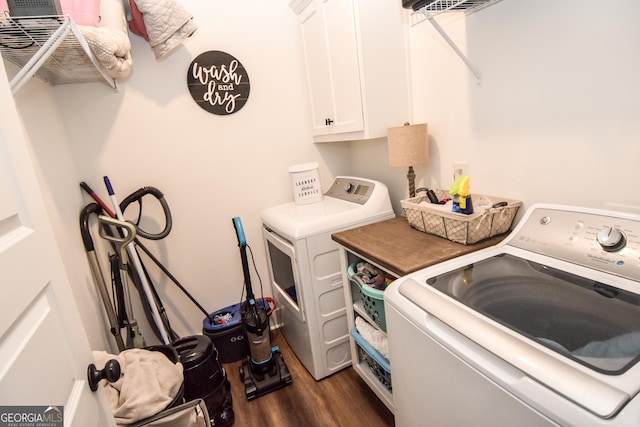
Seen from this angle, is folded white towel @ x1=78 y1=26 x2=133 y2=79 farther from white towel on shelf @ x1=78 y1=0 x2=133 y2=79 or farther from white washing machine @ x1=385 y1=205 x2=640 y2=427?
white washing machine @ x1=385 y1=205 x2=640 y2=427

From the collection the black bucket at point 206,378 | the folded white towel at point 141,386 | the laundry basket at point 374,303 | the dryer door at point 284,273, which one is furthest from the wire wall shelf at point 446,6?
the black bucket at point 206,378

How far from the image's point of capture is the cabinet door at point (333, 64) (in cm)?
167

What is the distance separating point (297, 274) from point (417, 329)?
940mm

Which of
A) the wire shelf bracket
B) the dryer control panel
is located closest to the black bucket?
the dryer control panel

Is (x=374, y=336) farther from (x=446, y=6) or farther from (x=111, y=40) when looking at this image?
(x=111, y=40)

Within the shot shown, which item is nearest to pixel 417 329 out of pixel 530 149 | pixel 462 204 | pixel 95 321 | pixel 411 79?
pixel 462 204

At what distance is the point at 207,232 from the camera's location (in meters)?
2.19

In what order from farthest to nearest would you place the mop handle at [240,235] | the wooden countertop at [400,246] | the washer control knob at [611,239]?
the mop handle at [240,235]
the wooden countertop at [400,246]
the washer control knob at [611,239]

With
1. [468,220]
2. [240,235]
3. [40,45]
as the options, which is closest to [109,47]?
[40,45]

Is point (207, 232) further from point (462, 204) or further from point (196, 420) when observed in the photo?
point (462, 204)

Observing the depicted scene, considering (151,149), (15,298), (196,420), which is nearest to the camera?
(15,298)

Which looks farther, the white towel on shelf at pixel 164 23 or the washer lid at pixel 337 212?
the washer lid at pixel 337 212

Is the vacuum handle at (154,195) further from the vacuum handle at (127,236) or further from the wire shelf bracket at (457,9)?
the wire shelf bracket at (457,9)

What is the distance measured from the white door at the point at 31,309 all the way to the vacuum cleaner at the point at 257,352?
3.42ft
